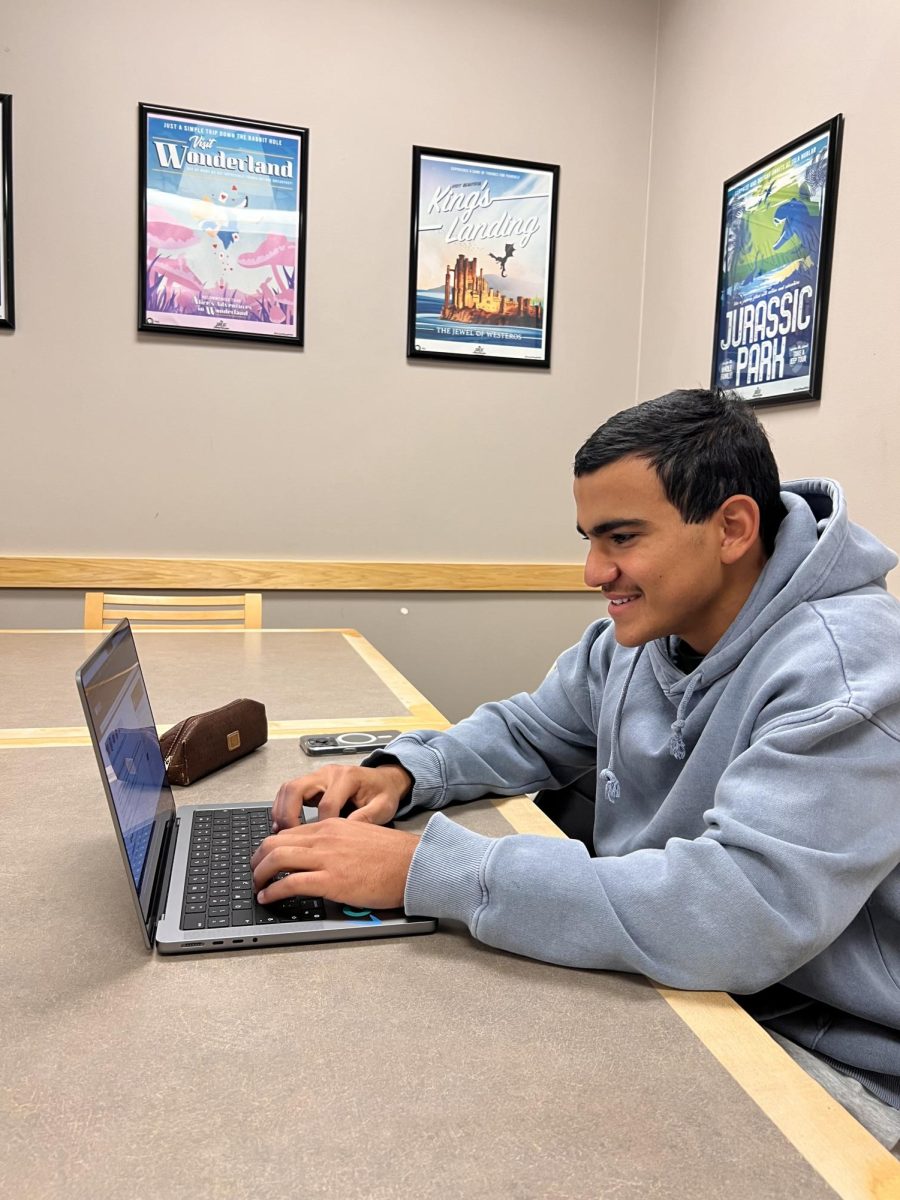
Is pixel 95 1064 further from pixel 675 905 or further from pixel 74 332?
pixel 74 332

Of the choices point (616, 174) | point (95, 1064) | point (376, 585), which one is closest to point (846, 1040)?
point (95, 1064)

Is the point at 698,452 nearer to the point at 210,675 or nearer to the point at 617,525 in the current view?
the point at 617,525

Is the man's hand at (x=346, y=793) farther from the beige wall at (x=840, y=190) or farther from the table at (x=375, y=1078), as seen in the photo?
the beige wall at (x=840, y=190)

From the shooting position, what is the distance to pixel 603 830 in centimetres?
121

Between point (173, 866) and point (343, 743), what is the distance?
0.46 m

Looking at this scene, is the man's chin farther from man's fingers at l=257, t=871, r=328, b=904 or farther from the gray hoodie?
man's fingers at l=257, t=871, r=328, b=904

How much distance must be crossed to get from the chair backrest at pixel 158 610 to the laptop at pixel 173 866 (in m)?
1.65

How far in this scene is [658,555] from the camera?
0.98m

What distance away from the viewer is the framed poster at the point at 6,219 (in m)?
2.80

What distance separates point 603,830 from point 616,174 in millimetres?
2908

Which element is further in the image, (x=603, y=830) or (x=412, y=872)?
(x=603, y=830)

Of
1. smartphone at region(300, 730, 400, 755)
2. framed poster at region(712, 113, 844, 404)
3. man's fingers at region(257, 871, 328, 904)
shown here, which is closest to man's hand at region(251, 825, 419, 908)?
man's fingers at region(257, 871, 328, 904)

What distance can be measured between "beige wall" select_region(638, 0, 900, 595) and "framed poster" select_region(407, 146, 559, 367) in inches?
17.3

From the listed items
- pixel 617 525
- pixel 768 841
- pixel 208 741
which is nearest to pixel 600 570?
pixel 617 525
